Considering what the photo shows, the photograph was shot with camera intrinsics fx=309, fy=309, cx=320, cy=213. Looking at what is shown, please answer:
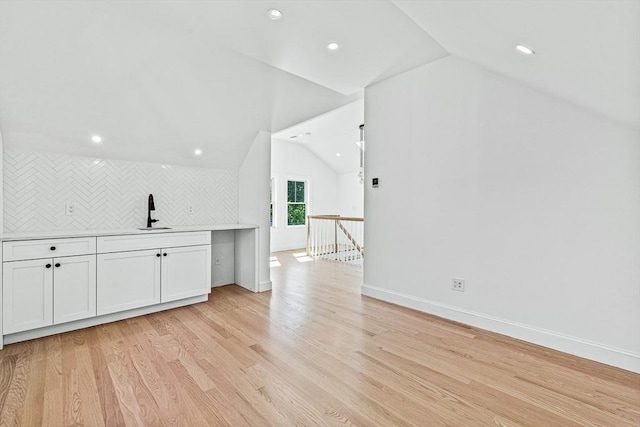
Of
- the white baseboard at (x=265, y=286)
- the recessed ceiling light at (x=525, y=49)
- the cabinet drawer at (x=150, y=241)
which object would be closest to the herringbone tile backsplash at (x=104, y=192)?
the cabinet drawer at (x=150, y=241)

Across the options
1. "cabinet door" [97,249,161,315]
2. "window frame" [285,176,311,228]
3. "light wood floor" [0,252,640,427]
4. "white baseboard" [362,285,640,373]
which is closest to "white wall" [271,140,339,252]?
"window frame" [285,176,311,228]

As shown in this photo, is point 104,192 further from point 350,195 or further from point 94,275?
point 350,195

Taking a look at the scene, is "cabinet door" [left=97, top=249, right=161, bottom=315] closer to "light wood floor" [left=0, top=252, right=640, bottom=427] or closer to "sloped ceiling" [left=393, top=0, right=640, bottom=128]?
"light wood floor" [left=0, top=252, right=640, bottom=427]

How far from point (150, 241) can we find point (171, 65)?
176 cm

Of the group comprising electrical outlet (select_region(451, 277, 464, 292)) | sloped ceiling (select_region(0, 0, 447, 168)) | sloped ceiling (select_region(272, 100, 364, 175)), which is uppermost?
sloped ceiling (select_region(272, 100, 364, 175))

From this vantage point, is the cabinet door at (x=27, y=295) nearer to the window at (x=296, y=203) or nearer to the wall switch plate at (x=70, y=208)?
the wall switch plate at (x=70, y=208)

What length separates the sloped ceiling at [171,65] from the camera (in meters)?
2.28

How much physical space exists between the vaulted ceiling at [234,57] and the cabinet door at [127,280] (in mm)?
1200

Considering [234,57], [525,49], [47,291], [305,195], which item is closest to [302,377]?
[47,291]

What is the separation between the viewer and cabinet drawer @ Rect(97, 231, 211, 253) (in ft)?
9.81

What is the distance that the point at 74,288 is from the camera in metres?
2.80

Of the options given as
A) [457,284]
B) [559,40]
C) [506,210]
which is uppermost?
[559,40]

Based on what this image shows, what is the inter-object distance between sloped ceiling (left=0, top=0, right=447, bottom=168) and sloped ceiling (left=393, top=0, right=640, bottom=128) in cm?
53

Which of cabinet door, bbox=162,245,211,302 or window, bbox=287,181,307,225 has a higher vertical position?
window, bbox=287,181,307,225
